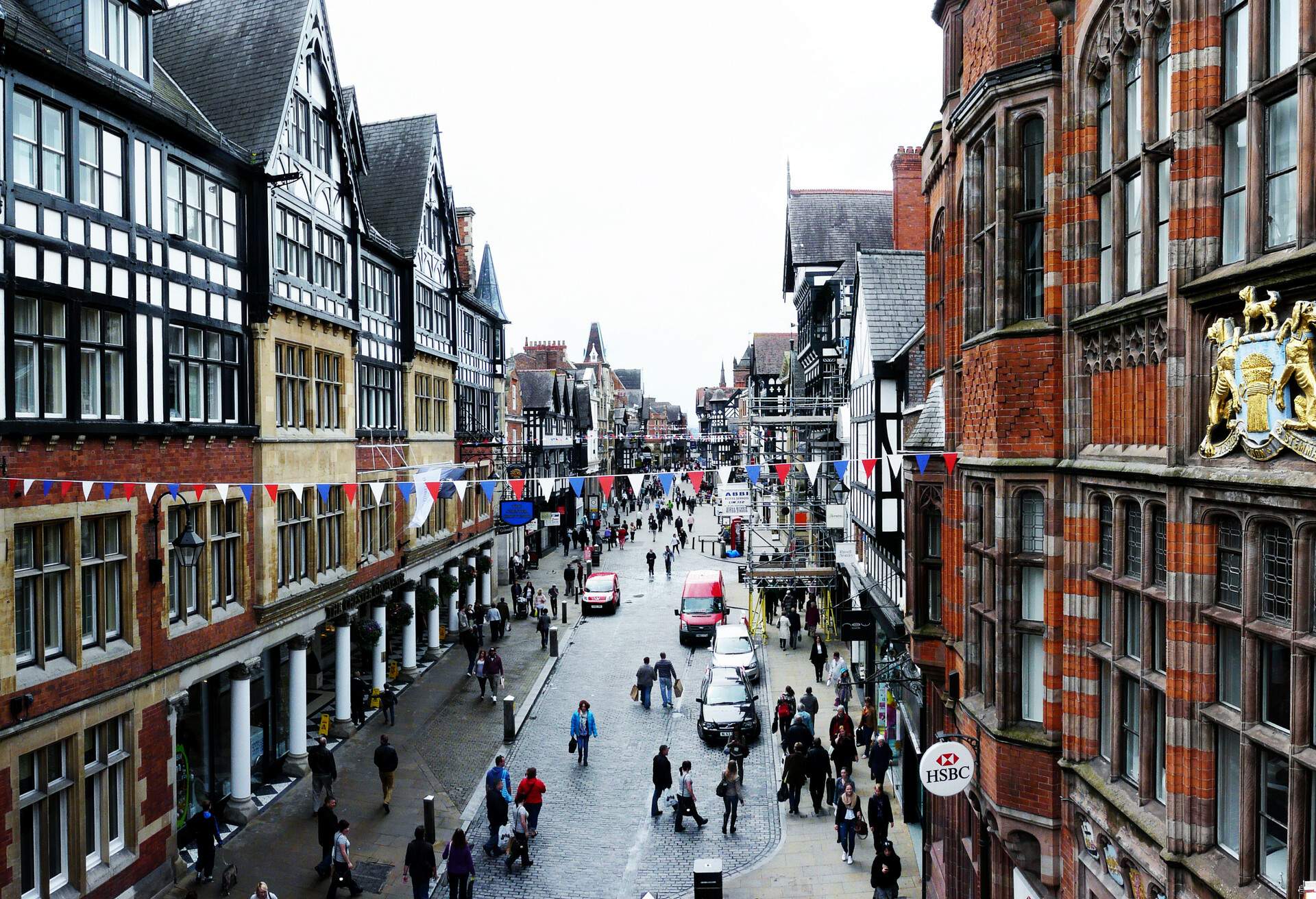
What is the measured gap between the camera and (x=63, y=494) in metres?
13.0

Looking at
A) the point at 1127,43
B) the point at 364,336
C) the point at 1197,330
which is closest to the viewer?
the point at 1197,330

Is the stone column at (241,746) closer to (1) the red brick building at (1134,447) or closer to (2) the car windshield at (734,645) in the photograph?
(2) the car windshield at (734,645)

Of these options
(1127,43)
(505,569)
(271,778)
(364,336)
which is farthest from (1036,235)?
(505,569)

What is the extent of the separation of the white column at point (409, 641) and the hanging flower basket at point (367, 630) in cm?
300

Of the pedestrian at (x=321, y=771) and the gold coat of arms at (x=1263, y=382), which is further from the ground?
the gold coat of arms at (x=1263, y=382)

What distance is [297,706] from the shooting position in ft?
66.9

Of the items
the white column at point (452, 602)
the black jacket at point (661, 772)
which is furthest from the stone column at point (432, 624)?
the black jacket at point (661, 772)

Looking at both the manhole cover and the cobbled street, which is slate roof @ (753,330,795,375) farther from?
the manhole cover

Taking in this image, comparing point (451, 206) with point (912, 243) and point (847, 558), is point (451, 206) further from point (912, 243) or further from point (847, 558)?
point (847, 558)

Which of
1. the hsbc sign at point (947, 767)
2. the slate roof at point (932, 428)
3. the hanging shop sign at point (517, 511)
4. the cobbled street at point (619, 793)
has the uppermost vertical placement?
the slate roof at point (932, 428)

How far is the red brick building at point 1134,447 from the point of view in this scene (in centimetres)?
569

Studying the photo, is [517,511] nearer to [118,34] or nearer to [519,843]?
[519,843]

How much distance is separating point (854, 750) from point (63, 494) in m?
14.2

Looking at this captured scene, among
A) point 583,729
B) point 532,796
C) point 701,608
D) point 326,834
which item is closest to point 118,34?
point 326,834
